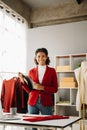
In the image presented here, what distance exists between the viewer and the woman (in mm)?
2621

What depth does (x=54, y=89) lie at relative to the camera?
8.93 ft

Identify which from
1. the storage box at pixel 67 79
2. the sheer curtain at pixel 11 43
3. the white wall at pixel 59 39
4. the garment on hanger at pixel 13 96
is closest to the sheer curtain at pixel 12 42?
the sheer curtain at pixel 11 43

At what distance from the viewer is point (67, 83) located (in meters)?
4.54

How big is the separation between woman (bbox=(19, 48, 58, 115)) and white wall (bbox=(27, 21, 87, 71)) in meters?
2.25

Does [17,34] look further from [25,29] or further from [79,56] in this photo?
[79,56]

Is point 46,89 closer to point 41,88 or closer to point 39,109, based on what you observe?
point 41,88

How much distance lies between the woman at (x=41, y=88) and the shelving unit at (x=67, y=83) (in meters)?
1.79

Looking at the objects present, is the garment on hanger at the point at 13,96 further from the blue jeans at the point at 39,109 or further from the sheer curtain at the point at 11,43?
the blue jeans at the point at 39,109

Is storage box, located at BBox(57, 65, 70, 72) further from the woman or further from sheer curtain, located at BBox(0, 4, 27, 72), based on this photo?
the woman

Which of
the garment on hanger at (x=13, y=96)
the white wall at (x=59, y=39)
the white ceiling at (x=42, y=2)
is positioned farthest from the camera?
the white ceiling at (x=42, y=2)

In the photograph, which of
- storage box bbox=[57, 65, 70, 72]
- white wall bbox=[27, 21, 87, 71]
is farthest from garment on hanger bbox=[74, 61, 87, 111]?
white wall bbox=[27, 21, 87, 71]

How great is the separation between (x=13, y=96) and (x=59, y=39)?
1.84m

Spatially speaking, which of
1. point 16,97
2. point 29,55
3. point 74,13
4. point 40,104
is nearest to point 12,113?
point 40,104

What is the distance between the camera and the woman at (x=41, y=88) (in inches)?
103
